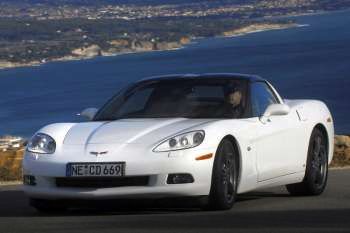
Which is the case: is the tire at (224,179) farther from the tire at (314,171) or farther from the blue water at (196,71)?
the blue water at (196,71)

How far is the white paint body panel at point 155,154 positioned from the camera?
830 cm

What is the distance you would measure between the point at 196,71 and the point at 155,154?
7670 cm

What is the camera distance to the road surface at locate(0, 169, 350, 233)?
7438 millimetres

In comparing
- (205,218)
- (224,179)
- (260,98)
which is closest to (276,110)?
(260,98)

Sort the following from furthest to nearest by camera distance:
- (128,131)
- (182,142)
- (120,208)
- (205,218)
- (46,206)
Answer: (120,208)
(46,206)
(128,131)
(182,142)
(205,218)

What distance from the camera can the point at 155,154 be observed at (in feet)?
27.3

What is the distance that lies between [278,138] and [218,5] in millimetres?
174268

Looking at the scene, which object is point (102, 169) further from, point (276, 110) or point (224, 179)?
point (276, 110)

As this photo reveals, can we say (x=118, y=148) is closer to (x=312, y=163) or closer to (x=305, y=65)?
(x=312, y=163)

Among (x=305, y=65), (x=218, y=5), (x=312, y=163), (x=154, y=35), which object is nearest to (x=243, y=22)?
(x=154, y=35)

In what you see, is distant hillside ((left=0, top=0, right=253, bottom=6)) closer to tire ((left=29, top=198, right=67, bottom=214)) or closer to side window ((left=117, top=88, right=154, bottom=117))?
side window ((left=117, top=88, right=154, bottom=117))

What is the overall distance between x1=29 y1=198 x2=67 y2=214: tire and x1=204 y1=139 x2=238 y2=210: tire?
113 cm

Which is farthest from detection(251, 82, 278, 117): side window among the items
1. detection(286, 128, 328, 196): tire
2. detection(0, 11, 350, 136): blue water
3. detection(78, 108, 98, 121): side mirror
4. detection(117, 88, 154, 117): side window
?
detection(0, 11, 350, 136): blue water

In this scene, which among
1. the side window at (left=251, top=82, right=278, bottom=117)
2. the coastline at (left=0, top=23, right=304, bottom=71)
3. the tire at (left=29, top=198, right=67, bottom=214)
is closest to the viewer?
the tire at (left=29, top=198, right=67, bottom=214)
